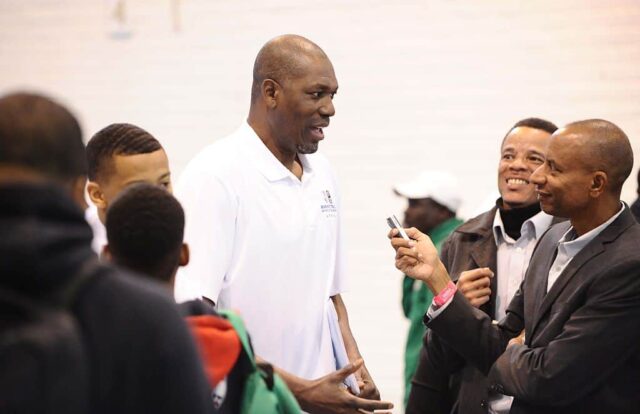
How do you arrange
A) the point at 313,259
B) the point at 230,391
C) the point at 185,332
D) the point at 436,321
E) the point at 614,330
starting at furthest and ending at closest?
1. the point at 436,321
2. the point at 313,259
3. the point at 614,330
4. the point at 230,391
5. the point at 185,332

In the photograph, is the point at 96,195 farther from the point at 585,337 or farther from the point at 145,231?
the point at 585,337

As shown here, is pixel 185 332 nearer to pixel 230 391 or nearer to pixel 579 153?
pixel 230 391

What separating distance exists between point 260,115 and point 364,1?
3.91m

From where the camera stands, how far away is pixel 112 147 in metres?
2.82

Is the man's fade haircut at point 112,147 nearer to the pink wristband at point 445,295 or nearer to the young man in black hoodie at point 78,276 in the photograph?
the pink wristband at point 445,295

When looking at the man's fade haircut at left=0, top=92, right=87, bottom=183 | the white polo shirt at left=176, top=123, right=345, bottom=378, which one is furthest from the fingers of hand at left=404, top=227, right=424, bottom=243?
the man's fade haircut at left=0, top=92, right=87, bottom=183

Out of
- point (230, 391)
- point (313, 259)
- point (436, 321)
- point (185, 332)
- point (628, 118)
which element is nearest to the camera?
point (185, 332)

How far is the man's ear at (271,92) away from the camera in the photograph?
3271 millimetres

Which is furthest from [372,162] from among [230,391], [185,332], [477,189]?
[185,332]

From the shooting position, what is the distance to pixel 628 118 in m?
6.43

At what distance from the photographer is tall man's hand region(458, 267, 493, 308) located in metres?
3.56

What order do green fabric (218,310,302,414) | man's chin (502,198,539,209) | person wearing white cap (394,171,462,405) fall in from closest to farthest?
1. green fabric (218,310,302,414)
2. man's chin (502,198,539,209)
3. person wearing white cap (394,171,462,405)

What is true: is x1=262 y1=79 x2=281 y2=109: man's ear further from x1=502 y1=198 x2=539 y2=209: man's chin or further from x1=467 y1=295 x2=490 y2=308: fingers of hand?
x1=502 y1=198 x2=539 y2=209: man's chin

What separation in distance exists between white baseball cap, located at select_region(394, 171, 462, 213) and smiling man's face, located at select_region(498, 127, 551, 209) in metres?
1.62
